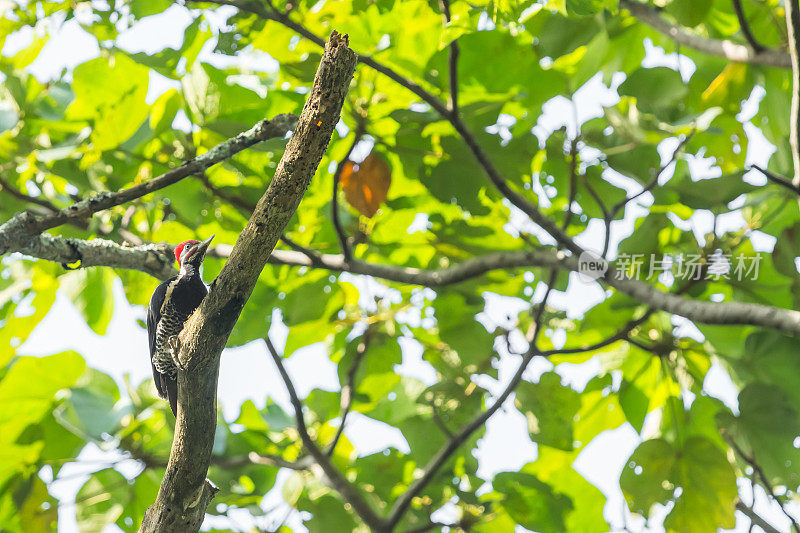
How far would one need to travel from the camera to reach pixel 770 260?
3014mm

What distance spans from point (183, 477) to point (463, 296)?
2.03 meters

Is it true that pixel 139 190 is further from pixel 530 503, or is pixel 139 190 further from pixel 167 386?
pixel 530 503

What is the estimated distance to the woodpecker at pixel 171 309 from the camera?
1670mm

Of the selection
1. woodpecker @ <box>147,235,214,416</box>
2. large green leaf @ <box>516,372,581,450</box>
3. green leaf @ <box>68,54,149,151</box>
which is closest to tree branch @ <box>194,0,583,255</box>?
green leaf @ <box>68,54,149,151</box>

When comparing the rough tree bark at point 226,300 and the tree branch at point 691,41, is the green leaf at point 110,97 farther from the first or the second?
the tree branch at point 691,41

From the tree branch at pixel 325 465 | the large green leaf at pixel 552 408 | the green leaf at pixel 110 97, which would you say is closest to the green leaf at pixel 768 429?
the large green leaf at pixel 552 408

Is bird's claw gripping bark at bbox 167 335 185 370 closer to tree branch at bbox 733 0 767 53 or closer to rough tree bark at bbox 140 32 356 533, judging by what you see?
rough tree bark at bbox 140 32 356 533

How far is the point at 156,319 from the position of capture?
1738 mm

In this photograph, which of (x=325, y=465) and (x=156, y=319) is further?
(x=325, y=465)

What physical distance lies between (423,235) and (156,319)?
1.84 metres

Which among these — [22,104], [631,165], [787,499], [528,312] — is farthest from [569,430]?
[22,104]

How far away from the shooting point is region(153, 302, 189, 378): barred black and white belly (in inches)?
66.2

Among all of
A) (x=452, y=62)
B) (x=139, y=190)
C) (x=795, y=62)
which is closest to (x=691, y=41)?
(x=795, y=62)

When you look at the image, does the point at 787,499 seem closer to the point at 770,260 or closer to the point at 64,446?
the point at 770,260
